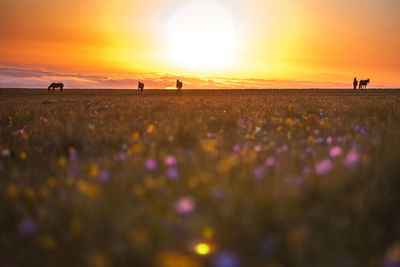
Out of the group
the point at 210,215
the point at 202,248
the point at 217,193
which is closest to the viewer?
the point at 202,248

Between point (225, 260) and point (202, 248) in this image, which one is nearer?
point (225, 260)

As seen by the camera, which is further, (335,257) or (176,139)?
(176,139)

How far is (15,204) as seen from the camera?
2014 millimetres

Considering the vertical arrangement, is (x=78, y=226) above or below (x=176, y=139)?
below

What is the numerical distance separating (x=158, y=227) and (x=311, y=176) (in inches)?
55.9

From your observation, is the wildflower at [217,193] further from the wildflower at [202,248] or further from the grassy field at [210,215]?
the wildflower at [202,248]

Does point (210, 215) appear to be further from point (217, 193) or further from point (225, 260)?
point (225, 260)

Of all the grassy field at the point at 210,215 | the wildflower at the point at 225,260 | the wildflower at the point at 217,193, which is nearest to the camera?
the wildflower at the point at 225,260

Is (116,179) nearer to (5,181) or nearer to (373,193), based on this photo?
(5,181)

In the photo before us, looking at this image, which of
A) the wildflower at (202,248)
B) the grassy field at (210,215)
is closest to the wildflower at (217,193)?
the grassy field at (210,215)

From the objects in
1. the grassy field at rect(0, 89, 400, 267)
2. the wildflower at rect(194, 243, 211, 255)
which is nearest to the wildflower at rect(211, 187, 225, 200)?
the grassy field at rect(0, 89, 400, 267)

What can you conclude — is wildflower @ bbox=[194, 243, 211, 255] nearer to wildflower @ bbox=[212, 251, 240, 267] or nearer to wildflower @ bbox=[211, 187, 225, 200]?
wildflower @ bbox=[212, 251, 240, 267]

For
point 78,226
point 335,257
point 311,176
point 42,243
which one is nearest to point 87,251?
point 78,226

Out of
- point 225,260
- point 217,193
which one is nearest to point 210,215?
point 217,193
